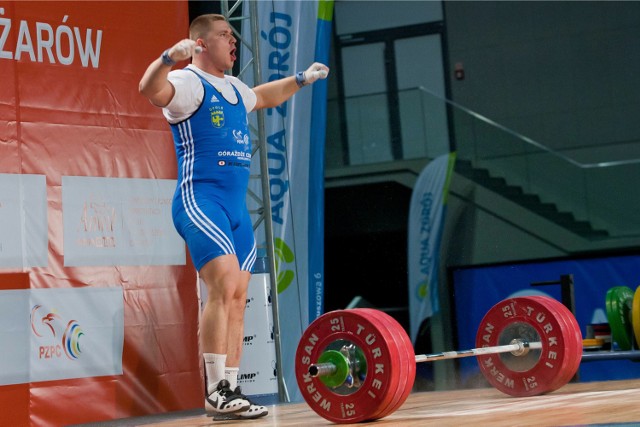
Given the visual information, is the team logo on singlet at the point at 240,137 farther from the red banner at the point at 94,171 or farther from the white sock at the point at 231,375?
the red banner at the point at 94,171

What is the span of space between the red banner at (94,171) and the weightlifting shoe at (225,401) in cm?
175

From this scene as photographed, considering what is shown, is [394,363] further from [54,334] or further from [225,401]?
[54,334]

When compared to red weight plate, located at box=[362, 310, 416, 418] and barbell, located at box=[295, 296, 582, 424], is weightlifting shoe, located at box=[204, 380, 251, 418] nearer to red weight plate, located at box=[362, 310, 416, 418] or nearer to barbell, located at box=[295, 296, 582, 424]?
barbell, located at box=[295, 296, 582, 424]

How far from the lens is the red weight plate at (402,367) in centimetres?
342

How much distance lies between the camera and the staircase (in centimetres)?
958

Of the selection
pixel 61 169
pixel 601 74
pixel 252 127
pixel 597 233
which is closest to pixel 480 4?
pixel 601 74

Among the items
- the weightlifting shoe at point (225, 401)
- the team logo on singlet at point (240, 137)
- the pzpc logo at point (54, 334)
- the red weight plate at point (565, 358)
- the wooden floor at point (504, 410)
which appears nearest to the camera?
the wooden floor at point (504, 410)

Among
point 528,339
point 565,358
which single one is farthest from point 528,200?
point 565,358

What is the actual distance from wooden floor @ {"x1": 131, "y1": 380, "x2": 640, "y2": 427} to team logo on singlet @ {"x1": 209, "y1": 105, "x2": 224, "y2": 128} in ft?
3.75

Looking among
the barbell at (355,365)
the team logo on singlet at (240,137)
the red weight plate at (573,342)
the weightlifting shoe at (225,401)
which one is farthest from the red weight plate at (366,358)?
the red weight plate at (573,342)

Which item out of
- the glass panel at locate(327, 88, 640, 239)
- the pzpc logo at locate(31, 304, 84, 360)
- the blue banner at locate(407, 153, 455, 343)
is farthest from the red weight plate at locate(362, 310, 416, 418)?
the blue banner at locate(407, 153, 455, 343)

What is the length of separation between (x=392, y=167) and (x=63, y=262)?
5859mm

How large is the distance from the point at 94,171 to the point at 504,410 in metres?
2.95

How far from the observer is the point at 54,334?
17.5ft
